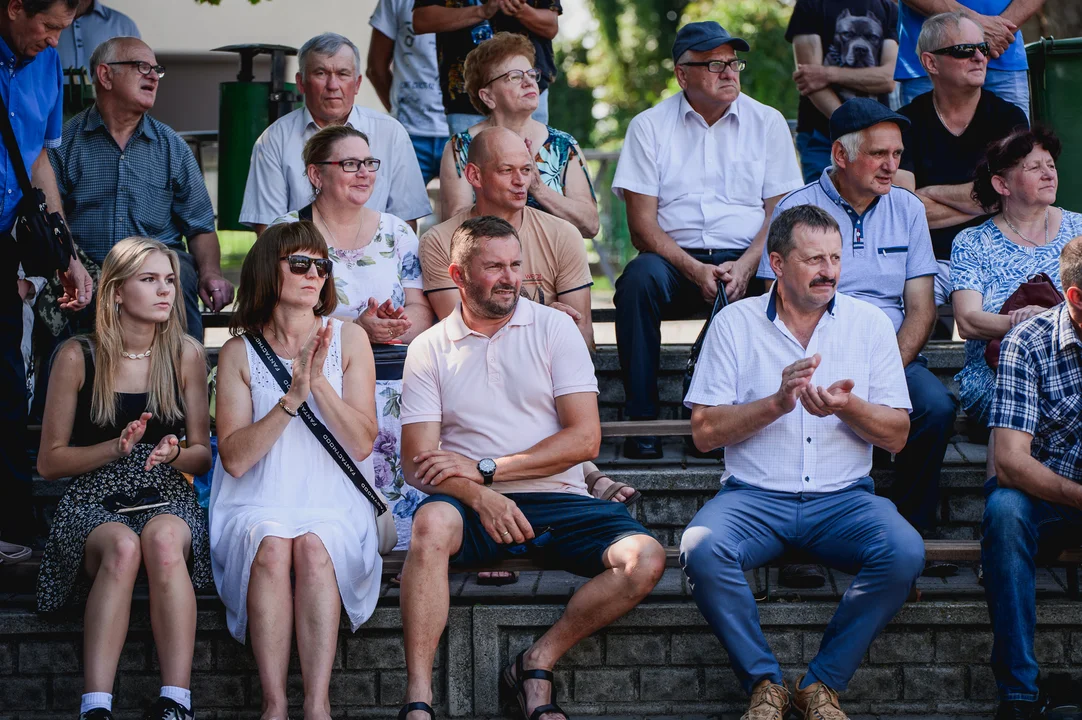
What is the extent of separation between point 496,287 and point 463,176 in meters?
1.57

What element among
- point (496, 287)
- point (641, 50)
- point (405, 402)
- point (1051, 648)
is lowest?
point (1051, 648)

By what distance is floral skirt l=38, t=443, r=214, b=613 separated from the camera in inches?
157

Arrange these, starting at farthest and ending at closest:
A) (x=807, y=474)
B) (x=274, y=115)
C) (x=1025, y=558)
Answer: (x=274, y=115)
(x=807, y=474)
(x=1025, y=558)

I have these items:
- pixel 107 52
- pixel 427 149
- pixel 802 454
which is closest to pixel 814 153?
pixel 427 149

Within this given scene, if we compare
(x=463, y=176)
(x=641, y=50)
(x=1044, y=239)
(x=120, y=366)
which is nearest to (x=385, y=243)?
(x=463, y=176)

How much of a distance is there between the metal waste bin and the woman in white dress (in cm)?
333

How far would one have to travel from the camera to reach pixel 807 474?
401 cm

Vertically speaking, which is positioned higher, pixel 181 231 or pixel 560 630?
pixel 181 231

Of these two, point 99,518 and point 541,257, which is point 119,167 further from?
point 99,518

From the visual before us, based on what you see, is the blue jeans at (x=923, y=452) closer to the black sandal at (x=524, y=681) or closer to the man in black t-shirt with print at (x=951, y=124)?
the man in black t-shirt with print at (x=951, y=124)

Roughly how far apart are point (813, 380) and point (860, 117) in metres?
1.32

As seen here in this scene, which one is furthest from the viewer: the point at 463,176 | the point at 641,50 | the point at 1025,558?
the point at 641,50

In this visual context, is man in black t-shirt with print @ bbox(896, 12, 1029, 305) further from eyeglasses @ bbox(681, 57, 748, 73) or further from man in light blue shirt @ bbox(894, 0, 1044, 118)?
eyeglasses @ bbox(681, 57, 748, 73)

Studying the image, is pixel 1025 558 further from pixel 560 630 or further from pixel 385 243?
pixel 385 243
